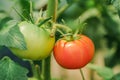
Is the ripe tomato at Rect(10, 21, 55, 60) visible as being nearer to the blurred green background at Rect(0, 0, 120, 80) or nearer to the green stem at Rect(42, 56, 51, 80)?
the green stem at Rect(42, 56, 51, 80)

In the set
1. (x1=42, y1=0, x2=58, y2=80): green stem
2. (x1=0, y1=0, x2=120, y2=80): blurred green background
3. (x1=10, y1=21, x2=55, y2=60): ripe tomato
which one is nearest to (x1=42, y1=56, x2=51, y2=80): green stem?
(x1=42, y1=0, x2=58, y2=80): green stem

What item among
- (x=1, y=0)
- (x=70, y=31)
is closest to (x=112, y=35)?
(x=1, y=0)

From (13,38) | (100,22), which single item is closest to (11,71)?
(13,38)

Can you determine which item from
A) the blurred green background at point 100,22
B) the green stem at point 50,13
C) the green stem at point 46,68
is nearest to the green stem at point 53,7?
the green stem at point 50,13

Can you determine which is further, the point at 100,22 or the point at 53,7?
the point at 100,22

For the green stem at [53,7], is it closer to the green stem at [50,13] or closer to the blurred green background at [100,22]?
the green stem at [50,13]

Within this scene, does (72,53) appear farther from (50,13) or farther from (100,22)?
(100,22)
